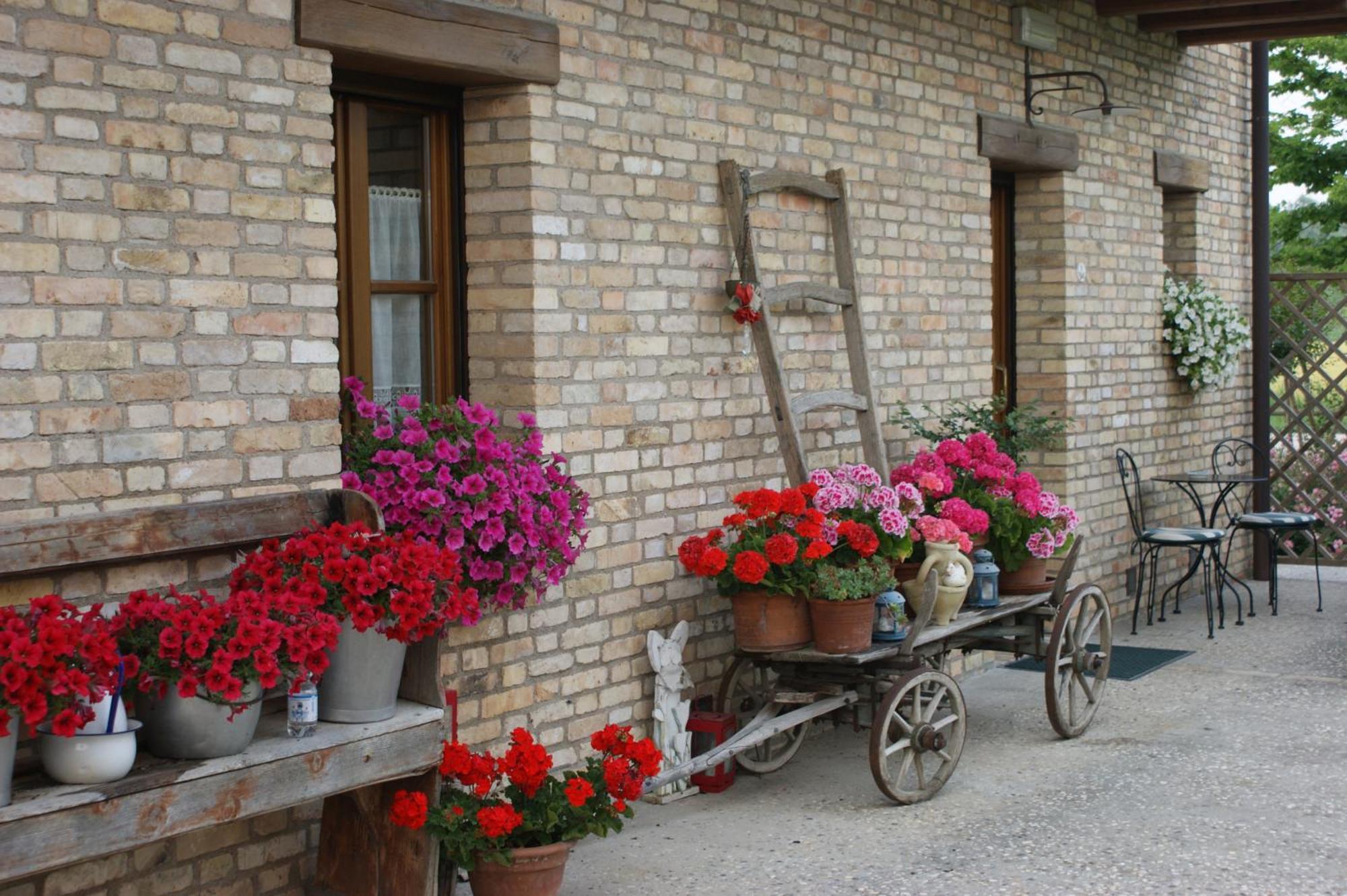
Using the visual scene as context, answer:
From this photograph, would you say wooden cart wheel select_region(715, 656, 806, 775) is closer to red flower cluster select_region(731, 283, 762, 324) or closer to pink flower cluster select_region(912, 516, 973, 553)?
pink flower cluster select_region(912, 516, 973, 553)

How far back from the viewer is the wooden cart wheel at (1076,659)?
587cm

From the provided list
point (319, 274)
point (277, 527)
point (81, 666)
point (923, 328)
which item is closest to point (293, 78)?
point (319, 274)

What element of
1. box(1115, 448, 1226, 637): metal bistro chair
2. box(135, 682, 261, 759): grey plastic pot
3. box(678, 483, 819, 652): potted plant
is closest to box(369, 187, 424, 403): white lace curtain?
box(678, 483, 819, 652): potted plant

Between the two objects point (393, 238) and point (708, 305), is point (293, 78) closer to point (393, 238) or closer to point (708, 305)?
point (393, 238)

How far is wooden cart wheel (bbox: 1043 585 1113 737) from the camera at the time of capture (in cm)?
587

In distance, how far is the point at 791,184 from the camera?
5863 mm

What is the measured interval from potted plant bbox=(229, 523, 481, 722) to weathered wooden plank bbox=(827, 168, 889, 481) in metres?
2.76

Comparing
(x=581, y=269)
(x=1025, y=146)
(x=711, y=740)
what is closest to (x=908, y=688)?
(x=711, y=740)

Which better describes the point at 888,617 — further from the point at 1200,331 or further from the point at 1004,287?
the point at 1200,331

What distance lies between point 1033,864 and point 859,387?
2.21 meters

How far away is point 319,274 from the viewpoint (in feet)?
13.7

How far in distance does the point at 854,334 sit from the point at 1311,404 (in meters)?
5.72

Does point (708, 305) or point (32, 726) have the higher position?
point (708, 305)

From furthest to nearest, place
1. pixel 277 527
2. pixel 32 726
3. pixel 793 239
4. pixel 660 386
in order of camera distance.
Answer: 1. pixel 793 239
2. pixel 660 386
3. pixel 277 527
4. pixel 32 726
